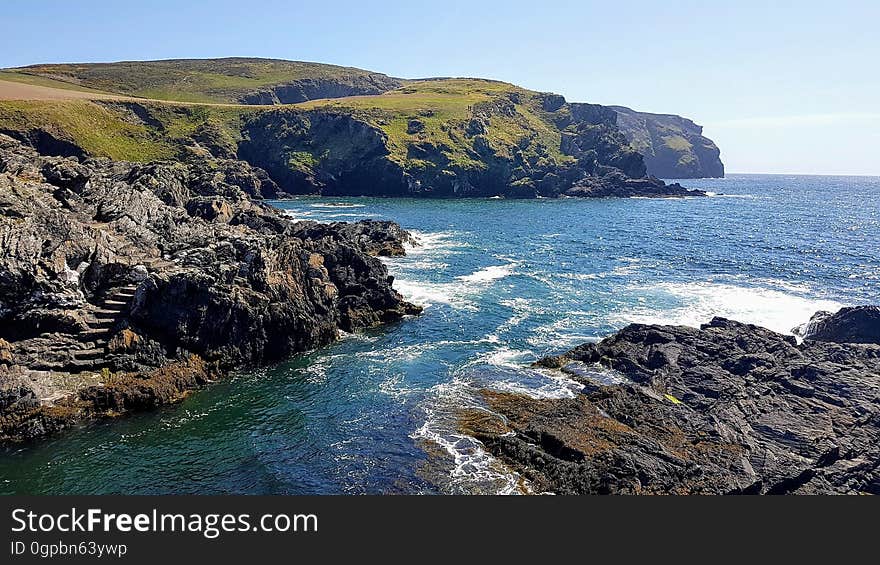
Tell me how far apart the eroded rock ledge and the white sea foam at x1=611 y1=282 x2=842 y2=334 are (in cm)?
2897

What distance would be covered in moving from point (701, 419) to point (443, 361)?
20.9 m

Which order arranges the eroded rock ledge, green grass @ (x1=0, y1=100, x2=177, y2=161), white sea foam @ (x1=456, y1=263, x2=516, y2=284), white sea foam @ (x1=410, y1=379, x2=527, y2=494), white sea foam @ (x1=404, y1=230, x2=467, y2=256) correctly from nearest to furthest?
white sea foam @ (x1=410, y1=379, x2=527, y2=494), the eroded rock ledge, white sea foam @ (x1=456, y1=263, x2=516, y2=284), white sea foam @ (x1=404, y1=230, x2=467, y2=256), green grass @ (x1=0, y1=100, x2=177, y2=161)

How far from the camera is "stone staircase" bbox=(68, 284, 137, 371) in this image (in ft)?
136

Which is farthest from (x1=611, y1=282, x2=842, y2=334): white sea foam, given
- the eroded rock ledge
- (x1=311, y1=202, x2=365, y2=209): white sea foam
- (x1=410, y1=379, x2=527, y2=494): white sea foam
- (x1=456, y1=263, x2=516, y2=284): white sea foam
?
(x1=311, y1=202, x2=365, y2=209): white sea foam

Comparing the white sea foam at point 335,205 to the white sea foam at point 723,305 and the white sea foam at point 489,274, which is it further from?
the white sea foam at point 723,305

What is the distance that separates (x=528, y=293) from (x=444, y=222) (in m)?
69.9

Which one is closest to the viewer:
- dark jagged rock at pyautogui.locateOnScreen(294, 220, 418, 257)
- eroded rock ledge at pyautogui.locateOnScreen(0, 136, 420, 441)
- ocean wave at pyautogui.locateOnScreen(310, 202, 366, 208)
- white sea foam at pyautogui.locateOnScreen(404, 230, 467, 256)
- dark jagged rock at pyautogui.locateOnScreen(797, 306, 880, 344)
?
eroded rock ledge at pyautogui.locateOnScreen(0, 136, 420, 441)

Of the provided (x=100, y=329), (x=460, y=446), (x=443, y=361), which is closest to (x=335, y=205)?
(x=443, y=361)

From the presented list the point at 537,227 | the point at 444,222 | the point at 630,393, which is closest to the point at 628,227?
the point at 537,227

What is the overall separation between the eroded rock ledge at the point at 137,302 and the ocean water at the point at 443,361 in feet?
7.82

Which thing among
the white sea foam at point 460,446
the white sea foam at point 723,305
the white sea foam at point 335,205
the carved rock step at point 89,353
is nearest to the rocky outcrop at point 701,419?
the white sea foam at point 460,446

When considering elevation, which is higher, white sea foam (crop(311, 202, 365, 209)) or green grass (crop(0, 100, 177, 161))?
green grass (crop(0, 100, 177, 161))

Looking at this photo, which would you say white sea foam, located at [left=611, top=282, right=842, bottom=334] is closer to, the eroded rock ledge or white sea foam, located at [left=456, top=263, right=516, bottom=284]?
white sea foam, located at [left=456, top=263, right=516, bottom=284]

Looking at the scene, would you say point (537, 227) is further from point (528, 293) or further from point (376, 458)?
point (376, 458)
